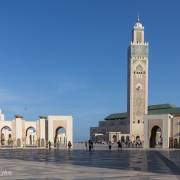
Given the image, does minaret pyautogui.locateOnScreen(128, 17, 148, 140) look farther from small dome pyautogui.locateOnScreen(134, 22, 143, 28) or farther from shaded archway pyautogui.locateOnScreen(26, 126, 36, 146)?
shaded archway pyautogui.locateOnScreen(26, 126, 36, 146)

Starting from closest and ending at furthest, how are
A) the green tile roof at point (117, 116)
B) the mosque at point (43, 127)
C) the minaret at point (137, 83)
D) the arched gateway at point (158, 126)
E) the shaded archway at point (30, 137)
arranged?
the arched gateway at point (158, 126), the mosque at point (43, 127), the shaded archway at point (30, 137), the minaret at point (137, 83), the green tile roof at point (117, 116)

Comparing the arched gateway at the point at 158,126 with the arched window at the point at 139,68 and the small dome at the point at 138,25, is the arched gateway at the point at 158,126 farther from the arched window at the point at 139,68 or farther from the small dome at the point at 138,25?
the small dome at the point at 138,25

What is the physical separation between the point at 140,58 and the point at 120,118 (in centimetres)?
2725

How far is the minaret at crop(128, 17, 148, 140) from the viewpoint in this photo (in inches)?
3632

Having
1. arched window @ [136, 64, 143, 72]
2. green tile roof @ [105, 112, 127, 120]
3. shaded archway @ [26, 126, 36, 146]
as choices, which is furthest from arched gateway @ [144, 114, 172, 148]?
green tile roof @ [105, 112, 127, 120]

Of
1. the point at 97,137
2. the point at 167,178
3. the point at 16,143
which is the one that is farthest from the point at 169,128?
the point at 97,137

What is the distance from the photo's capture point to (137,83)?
302ft

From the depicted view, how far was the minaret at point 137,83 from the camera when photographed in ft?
303

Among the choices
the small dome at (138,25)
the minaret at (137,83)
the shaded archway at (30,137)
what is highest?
the small dome at (138,25)

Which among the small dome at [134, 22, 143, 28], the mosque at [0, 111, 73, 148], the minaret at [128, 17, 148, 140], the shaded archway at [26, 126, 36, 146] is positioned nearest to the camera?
the mosque at [0, 111, 73, 148]

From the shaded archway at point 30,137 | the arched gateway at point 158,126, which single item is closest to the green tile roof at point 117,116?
the shaded archway at point 30,137

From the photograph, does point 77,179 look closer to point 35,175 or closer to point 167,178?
point 35,175

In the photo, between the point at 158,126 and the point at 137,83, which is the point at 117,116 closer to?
the point at 137,83

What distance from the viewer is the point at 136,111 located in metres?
92.9
